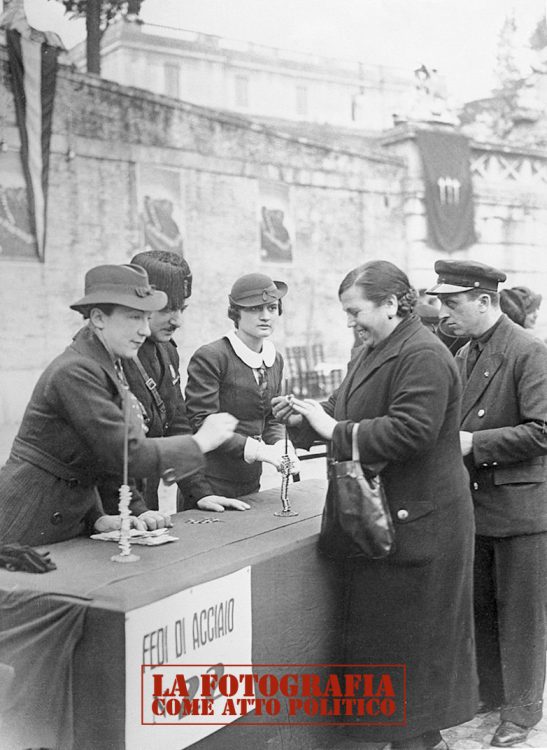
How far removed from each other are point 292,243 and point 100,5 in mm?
3438

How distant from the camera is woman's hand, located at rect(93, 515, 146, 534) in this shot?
2562 millimetres

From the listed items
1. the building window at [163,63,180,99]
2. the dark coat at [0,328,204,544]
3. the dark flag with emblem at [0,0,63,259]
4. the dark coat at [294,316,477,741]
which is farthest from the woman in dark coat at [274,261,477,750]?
the building window at [163,63,180,99]

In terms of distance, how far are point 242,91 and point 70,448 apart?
Answer: 4217 mm

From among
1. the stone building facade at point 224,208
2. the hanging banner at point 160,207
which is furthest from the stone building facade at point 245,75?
the hanging banner at point 160,207

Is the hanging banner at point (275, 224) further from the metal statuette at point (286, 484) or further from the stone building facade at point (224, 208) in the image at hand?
the metal statuette at point (286, 484)

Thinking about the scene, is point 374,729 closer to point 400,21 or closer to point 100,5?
point 100,5

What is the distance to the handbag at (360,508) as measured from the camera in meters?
2.43

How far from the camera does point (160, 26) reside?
155 inches

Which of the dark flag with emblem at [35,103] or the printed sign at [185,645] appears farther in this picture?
the dark flag with emblem at [35,103]

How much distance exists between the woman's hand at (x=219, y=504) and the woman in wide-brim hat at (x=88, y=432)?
0.67m

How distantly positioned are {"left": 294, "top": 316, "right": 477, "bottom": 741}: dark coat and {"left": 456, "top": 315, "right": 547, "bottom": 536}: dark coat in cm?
34

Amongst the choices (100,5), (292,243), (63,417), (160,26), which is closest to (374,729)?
(63,417)

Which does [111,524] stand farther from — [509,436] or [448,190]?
[448,190]

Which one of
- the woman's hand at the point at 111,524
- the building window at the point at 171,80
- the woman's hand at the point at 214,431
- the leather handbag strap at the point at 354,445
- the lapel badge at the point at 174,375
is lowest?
the woman's hand at the point at 111,524
